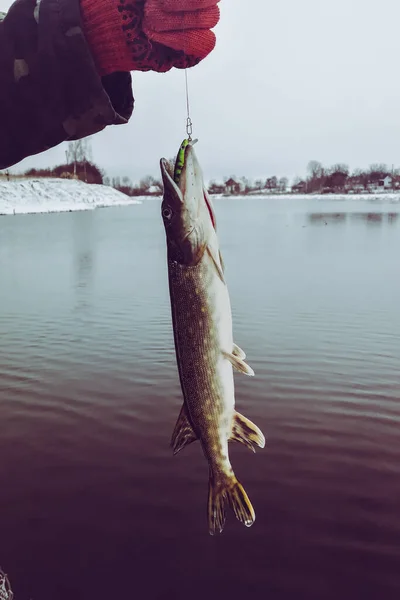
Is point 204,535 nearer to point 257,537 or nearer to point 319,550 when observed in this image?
point 257,537

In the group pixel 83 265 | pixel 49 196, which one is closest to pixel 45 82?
pixel 83 265

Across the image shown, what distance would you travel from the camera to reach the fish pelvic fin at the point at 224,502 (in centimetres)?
347

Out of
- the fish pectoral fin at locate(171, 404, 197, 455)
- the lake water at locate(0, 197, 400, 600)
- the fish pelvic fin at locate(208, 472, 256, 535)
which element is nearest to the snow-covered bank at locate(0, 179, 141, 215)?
the lake water at locate(0, 197, 400, 600)

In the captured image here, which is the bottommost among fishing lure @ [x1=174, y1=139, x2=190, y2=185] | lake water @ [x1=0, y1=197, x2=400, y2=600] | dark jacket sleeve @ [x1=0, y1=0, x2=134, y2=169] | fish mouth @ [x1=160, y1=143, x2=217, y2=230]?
lake water @ [x1=0, y1=197, x2=400, y2=600]

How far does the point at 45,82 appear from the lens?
271cm

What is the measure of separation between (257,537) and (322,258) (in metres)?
18.7

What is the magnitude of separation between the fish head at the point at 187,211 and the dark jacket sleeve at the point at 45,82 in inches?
21.2

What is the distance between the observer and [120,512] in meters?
5.13

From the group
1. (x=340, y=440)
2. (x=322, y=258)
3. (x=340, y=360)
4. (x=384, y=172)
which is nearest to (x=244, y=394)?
(x=340, y=440)

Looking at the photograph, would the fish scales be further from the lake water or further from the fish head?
the lake water

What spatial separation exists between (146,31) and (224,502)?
316 cm

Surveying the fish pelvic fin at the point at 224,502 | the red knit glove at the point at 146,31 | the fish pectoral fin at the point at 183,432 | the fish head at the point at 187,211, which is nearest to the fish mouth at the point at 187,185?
the fish head at the point at 187,211

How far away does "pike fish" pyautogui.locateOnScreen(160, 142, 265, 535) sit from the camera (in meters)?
3.13

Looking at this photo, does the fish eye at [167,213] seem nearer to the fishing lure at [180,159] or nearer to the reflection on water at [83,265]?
the fishing lure at [180,159]
